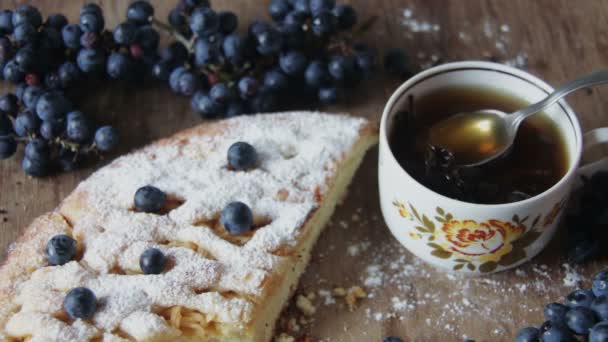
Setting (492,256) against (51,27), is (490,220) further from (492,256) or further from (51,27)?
(51,27)

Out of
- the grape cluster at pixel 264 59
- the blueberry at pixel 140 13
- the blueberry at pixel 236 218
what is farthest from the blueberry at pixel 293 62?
the blueberry at pixel 236 218

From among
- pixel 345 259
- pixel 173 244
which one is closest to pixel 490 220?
pixel 345 259

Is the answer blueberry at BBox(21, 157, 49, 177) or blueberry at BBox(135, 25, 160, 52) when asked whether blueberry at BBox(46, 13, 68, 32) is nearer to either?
blueberry at BBox(135, 25, 160, 52)

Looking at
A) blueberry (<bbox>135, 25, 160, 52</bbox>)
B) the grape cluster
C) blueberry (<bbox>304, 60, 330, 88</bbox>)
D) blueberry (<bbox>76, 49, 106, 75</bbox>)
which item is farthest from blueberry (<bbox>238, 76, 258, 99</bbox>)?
blueberry (<bbox>76, 49, 106, 75</bbox>)

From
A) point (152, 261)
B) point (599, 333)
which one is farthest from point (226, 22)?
point (599, 333)

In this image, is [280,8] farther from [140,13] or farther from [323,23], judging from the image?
[140,13]

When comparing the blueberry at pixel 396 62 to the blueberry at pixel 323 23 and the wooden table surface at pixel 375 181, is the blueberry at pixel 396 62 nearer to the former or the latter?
the wooden table surface at pixel 375 181
